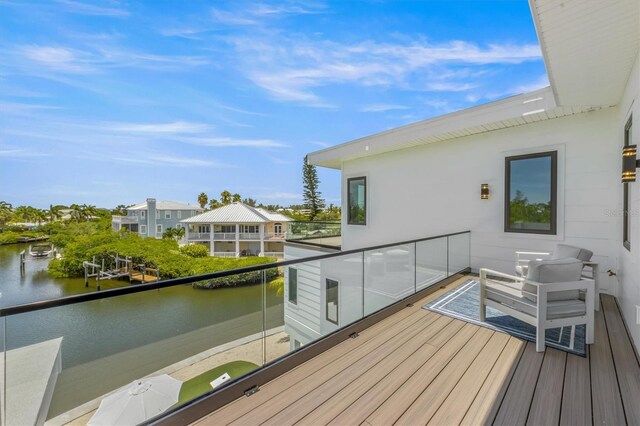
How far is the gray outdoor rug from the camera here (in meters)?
2.90

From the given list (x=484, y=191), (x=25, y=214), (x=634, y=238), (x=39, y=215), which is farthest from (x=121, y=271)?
(x=25, y=214)

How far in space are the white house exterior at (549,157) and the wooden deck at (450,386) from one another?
1.66 feet

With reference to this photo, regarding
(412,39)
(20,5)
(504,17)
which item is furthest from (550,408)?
(20,5)

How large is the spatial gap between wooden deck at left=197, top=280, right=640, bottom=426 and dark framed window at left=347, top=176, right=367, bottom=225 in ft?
18.0

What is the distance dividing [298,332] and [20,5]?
16163 millimetres

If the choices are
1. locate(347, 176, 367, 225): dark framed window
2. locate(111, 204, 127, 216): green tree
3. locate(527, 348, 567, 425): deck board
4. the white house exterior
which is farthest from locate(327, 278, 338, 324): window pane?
locate(111, 204, 127, 216): green tree

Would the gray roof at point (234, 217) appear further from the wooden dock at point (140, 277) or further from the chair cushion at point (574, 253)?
Answer: the chair cushion at point (574, 253)

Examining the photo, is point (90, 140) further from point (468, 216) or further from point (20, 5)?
point (468, 216)

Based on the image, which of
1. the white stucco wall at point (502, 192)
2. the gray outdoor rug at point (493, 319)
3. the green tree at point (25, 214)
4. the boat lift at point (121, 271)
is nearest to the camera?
the gray outdoor rug at point (493, 319)

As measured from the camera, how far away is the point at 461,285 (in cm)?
502

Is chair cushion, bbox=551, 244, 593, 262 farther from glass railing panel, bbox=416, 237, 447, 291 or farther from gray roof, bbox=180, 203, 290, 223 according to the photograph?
gray roof, bbox=180, 203, 290, 223

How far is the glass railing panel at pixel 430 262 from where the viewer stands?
14.9 ft

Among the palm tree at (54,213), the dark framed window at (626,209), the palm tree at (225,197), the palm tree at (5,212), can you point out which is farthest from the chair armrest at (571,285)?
the palm tree at (54,213)

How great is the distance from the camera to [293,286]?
11.0 ft
